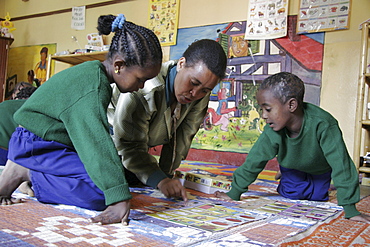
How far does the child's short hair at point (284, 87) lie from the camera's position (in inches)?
55.3

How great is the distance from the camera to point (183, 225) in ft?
3.13

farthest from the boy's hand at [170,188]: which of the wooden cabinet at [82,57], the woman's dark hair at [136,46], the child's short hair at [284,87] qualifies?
the wooden cabinet at [82,57]

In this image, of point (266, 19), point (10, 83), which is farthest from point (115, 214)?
point (10, 83)

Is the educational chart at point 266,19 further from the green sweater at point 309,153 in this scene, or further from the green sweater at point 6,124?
the green sweater at point 6,124

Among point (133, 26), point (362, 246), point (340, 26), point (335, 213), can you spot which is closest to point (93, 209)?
point (133, 26)

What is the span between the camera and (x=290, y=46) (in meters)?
2.99

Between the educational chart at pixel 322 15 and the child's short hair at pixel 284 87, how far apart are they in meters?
1.66

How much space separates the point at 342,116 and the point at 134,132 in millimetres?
2047

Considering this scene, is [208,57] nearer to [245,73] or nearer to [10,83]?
[245,73]

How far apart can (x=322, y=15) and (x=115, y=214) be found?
2.61 m

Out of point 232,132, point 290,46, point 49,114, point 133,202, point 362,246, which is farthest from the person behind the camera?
point 232,132

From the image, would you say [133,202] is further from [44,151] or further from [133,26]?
[133,26]

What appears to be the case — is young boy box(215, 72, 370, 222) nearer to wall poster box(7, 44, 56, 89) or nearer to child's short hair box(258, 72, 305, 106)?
child's short hair box(258, 72, 305, 106)

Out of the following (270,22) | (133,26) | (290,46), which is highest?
(270,22)
